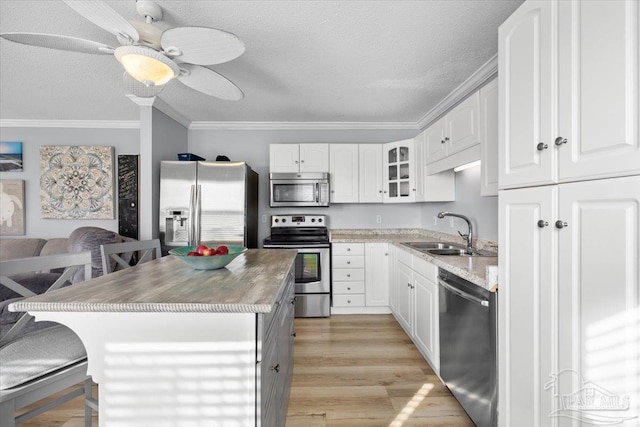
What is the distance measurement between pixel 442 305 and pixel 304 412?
3.74 ft

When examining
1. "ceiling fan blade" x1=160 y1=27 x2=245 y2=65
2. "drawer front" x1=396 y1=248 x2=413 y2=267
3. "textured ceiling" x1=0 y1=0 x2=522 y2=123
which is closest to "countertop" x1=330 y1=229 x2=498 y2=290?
"drawer front" x1=396 y1=248 x2=413 y2=267

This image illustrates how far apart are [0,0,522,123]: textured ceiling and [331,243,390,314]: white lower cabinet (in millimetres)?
1688

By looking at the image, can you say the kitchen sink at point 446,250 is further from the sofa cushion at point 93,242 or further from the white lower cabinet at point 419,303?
the sofa cushion at point 93,242

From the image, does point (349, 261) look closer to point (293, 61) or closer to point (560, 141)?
point (293, 61)

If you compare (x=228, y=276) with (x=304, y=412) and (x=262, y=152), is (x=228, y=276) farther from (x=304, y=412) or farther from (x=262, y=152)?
(x=262, y=152)

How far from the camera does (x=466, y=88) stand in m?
2.80

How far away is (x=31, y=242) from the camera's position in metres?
3.66

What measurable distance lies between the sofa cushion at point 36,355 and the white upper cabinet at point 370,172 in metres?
3.12

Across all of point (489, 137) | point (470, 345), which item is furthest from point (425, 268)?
point (489, 137)

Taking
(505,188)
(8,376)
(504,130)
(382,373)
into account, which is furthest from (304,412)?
(504,130)

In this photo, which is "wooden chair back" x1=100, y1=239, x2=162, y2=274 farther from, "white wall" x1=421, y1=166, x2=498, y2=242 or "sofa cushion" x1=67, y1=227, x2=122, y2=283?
"white wall" x1=421, y1=166, x2=498, y2=242

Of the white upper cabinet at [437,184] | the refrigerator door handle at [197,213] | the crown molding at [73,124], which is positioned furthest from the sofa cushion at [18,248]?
the white upper cabinet at [437,184]

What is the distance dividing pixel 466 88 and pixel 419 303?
207 centimetres

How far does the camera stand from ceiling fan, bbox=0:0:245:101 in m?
1.33
